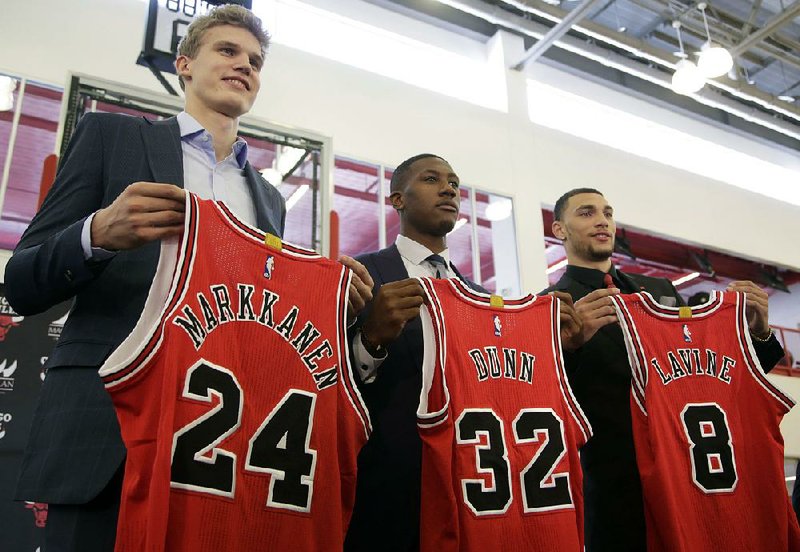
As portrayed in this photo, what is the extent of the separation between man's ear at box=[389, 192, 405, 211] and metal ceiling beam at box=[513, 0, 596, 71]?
4.66 metres

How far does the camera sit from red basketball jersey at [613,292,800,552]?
1910mm

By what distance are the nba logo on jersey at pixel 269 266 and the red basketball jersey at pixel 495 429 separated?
48cm

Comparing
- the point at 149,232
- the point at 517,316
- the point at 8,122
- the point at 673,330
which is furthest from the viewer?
the point at 8,122

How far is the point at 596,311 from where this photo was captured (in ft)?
6.82

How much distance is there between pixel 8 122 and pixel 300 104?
4073 millimetres

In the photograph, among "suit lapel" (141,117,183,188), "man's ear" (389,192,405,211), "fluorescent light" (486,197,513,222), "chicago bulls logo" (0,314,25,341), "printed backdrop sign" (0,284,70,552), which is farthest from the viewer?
"fluorescent light" (486,197,513,222)

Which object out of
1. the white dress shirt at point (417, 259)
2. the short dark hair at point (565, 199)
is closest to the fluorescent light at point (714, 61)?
the short dark hair at point (565, 199)

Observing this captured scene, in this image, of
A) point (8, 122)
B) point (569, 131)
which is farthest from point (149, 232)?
point (8, 122)

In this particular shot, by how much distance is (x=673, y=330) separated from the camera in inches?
85.4

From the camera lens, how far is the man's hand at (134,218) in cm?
121

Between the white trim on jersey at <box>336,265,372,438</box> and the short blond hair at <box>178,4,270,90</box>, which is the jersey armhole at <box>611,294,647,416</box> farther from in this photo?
the short blond hair at <box>178,4,270,90</box>

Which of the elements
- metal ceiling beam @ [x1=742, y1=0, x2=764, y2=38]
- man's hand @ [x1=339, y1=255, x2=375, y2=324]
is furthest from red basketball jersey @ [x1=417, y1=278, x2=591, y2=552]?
metal ceiling beam @ [x1=742, y1=0, x2=764, y2=38]

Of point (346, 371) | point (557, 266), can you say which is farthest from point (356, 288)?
point (557, 266)

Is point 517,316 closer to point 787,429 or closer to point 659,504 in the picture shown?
point 659,504
